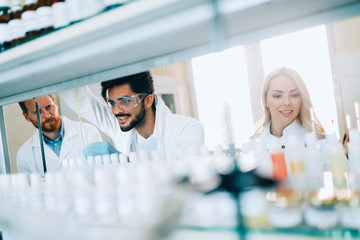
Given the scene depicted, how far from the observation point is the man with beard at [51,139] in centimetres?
191

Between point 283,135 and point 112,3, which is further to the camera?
point 283,135

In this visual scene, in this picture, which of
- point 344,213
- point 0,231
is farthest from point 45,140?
point 344,213

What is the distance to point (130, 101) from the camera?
170 centimetres

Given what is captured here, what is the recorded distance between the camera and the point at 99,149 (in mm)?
1808

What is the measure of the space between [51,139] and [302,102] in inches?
62.8

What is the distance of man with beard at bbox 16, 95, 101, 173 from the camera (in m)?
1.91

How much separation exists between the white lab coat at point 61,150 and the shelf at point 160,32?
71 cm

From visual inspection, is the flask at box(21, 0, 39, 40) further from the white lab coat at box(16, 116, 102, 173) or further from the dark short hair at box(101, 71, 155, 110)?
the white lab coat at box(16, 116, 102, 173)

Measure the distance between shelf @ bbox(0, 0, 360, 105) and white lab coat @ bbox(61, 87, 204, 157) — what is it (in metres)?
0.49

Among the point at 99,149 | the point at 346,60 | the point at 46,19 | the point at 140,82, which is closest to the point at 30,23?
the point at 46,19

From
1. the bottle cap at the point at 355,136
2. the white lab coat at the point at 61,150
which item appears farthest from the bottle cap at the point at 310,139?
the white lab coat at the point at 61,150

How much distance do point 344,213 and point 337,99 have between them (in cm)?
142

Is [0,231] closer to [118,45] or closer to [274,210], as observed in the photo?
[118,45]

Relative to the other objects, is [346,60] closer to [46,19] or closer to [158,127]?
[158,127]
